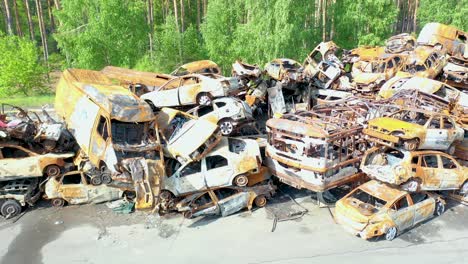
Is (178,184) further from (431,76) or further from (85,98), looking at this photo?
(431,76)

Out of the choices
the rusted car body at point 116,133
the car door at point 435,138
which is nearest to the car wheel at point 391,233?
the car door at point 435,138

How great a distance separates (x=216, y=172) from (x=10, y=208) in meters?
5.62

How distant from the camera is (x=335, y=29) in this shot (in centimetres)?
2625

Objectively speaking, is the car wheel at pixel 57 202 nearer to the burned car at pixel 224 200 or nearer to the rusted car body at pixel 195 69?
the burned car at pixel 224 200

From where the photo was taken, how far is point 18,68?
21.2m

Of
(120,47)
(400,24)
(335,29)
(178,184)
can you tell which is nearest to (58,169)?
(178,184)

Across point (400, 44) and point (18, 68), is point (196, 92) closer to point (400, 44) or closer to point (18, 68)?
point (400, 44)

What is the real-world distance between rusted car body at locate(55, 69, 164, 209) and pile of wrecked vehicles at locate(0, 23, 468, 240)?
0.03 meters

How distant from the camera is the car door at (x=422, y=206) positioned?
8.75 metres

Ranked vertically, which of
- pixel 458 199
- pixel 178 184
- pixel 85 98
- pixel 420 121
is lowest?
pixel 458 199

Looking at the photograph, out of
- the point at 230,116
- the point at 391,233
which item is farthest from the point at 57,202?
the point at 391,233

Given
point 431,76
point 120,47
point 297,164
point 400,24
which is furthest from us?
point 400,24

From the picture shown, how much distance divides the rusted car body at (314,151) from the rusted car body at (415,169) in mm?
534

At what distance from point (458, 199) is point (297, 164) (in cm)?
478
